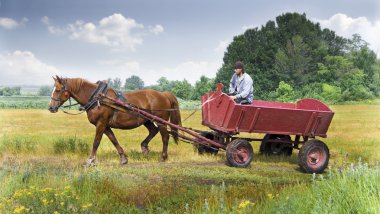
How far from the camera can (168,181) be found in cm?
807

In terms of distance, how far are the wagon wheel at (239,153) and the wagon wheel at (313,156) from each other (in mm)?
1192

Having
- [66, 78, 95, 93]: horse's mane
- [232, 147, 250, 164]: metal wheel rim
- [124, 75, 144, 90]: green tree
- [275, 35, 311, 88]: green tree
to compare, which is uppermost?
[275, 35, 311, 88]: green tree

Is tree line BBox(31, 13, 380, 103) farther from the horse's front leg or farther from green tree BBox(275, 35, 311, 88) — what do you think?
the horse's front leg

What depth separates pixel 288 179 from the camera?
28.0ft

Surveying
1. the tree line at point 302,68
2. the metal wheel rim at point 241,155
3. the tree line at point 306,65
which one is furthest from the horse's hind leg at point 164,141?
the tree line at point 306,65

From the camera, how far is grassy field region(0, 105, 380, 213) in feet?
18.4

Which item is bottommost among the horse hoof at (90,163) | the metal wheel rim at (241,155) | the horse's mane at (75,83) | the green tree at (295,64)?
the horse hoof at (90,163)

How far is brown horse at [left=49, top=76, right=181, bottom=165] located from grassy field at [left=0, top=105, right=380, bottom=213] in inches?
24.9

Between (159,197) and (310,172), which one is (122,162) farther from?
(310,172)

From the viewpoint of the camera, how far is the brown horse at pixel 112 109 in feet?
31.1

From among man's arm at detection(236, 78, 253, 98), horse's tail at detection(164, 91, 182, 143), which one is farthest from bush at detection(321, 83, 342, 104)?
man's arm at detection(236, 78, 253, 98)

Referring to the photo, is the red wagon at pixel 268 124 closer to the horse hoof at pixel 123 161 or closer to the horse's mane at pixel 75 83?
the horse hoof at pixel 123 161

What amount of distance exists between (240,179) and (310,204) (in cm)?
303

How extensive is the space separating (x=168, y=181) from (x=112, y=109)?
272 centimetres
